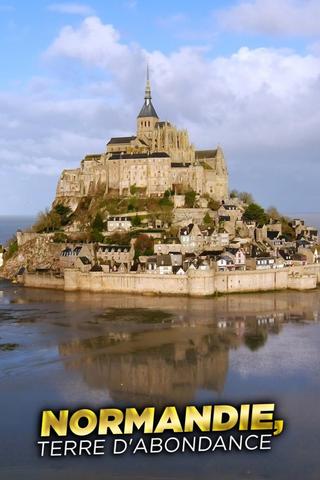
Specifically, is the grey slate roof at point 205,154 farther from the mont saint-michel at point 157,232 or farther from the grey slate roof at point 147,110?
the grey slate roof at point 147,110

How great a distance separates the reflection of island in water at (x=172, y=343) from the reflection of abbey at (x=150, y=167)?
1890 cm

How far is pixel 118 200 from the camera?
5503cm

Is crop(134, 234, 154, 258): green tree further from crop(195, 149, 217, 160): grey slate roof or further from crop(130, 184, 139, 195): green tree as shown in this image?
crop(195, 149, 217, 160): grey slate roof

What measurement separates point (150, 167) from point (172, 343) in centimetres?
3022

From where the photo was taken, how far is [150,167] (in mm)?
55375

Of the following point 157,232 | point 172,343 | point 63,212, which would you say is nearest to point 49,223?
point 63,212

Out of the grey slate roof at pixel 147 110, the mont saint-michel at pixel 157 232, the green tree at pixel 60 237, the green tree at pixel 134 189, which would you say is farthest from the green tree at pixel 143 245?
the grey slate roof at pixel 147 110

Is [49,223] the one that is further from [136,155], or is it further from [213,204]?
[213,204]

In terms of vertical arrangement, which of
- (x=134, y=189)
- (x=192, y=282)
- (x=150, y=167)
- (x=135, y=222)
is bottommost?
(x=192, y=282)

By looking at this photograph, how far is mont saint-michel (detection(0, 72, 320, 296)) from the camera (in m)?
41.7

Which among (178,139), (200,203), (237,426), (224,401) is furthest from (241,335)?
(178,139)

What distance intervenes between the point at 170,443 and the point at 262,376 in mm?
6809

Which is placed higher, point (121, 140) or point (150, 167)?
point (121, 140)

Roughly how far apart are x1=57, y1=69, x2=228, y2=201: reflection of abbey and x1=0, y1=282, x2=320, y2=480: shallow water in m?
18.6
